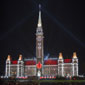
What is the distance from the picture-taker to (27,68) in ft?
513

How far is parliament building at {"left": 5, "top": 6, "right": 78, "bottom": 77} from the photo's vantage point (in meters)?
146

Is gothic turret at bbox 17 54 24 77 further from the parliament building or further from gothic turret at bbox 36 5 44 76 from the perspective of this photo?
gothic turret at bbox 36 5 44 76

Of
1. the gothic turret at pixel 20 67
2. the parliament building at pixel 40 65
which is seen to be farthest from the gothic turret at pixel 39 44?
the gothic turret at pixel 20 67

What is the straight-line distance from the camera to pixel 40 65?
145375mm

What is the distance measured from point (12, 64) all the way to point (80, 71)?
151ft

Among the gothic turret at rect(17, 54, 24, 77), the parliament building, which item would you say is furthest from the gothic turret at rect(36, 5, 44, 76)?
the gothic turret at rect(17, 54, 24, 77)

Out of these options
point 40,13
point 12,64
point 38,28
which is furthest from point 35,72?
point 40,13

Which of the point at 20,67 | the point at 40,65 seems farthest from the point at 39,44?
the point at 20,67

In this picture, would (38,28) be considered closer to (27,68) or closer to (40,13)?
(40,13)

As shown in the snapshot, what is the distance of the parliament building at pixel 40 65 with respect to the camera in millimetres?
145750

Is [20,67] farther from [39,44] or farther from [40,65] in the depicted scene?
[39,44]

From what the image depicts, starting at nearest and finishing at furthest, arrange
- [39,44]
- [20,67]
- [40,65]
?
[40,65] → [39,44] → [20,67]

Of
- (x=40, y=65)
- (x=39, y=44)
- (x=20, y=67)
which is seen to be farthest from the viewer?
(x=20, y=67)

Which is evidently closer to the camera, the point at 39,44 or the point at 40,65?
the point at 40,65
